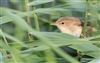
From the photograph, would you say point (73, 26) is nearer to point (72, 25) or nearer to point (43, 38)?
point (72, 25)

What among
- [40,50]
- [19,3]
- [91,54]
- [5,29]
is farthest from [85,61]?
[5,29]

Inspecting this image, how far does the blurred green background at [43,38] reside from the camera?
0.75 metres

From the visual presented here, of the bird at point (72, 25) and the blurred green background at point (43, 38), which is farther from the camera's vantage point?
the bird at point (72, 25)

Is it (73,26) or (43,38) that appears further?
(73,26)

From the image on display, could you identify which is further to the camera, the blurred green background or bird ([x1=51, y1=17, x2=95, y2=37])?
bird ([x1=51, y1=17, x2=95, y2=37])

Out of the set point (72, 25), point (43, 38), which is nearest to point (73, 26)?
point (72, 25)

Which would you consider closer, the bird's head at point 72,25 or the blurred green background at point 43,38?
the blurred green background at point 43,38

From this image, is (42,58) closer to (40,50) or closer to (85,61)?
(40,50)

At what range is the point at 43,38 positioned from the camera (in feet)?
2.22

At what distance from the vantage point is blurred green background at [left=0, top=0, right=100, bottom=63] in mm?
745

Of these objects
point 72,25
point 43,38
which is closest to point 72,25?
point 72,25

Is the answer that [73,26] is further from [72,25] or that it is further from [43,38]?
[43,38]

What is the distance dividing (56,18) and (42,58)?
1.49 ft

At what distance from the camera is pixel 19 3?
3.64ft
